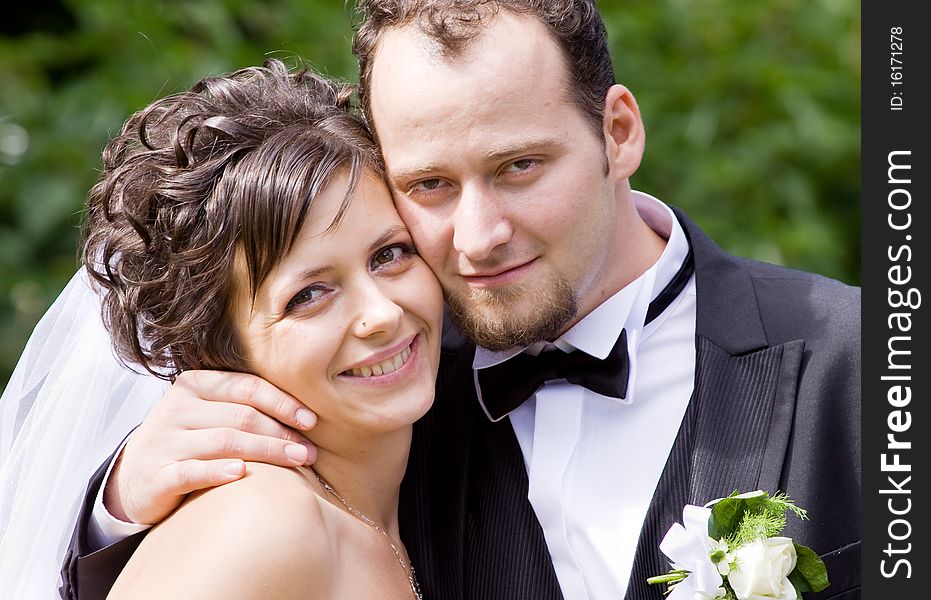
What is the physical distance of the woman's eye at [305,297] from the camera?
2787 mm

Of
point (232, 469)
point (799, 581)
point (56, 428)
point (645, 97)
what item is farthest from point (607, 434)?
point (645, 97)

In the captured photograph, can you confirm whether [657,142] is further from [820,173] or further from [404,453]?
[404,453]

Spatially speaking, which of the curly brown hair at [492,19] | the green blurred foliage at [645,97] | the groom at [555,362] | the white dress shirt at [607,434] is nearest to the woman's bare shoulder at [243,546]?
the groom at [555,362]

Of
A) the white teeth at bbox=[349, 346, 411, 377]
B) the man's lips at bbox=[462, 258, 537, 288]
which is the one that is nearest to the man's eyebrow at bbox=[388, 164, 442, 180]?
the man's lips at bbox=[462, 258, 537, 288]

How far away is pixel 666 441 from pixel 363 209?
1032 millimetres

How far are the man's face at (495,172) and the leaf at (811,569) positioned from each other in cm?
86

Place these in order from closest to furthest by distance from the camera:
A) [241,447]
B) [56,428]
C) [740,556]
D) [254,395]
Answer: [740,556]
[241,447]
[254,395]
[56,428]

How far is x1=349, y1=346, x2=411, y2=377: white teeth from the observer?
2.86 m

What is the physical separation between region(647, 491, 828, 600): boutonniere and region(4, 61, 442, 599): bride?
0.71m

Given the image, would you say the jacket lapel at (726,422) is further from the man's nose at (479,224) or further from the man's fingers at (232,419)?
the man's fingers at (232,419)

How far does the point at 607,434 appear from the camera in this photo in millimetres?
3203

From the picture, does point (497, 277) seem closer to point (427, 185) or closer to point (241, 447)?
point (427, 185)

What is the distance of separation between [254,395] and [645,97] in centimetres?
329

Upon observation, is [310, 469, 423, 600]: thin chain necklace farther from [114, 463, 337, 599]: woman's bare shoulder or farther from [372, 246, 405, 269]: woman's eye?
[372, 246, 405, 269]: woman's eye
